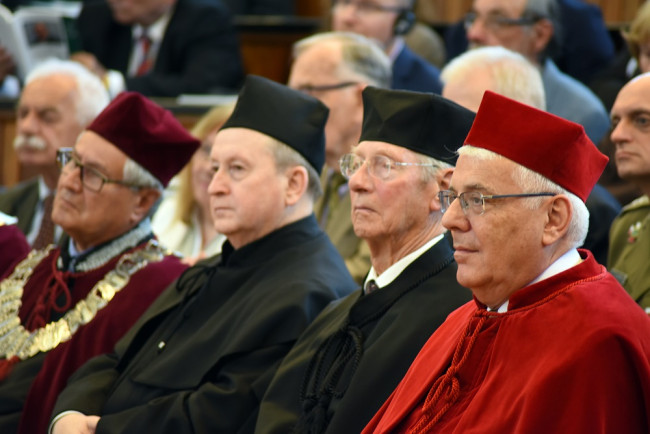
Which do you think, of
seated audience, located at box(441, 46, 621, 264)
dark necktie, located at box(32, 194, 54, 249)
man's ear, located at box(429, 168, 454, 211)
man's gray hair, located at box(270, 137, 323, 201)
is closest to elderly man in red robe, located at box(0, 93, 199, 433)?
man's gray hair, located at box(270, 137, 323, 201)

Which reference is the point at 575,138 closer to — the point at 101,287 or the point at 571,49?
the point at 101,287

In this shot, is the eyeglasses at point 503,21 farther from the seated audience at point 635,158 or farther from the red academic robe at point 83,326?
the red academic robe at point 83,326

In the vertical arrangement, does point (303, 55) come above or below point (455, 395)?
below

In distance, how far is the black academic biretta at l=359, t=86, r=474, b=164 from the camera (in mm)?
3102

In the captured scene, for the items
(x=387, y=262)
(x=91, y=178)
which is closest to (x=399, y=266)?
(x=387, y=262)

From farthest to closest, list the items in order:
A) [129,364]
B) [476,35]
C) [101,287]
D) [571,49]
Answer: [571,49] < [476,35] < [101,287] < [129,364]

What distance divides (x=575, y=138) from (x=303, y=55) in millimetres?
2642

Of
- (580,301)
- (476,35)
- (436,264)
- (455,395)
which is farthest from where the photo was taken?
(476,35)

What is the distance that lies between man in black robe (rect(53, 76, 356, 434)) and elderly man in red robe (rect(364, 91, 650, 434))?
77cm

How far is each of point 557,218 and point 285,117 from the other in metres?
1.42

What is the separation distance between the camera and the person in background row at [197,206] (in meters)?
5.03

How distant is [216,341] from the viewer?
344 centimetres

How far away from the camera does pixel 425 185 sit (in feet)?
10.1

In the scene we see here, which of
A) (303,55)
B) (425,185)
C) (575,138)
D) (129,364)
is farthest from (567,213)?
(303,55)
